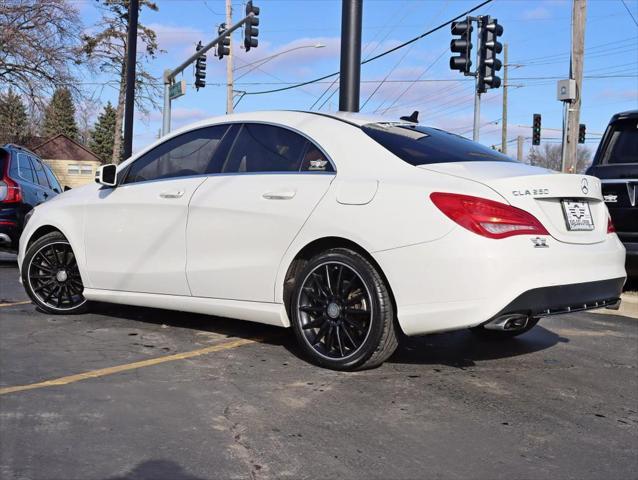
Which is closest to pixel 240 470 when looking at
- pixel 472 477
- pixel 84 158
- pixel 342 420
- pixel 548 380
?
pixel 342 420

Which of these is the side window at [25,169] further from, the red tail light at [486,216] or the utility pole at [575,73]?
the utility pole at [575,73]

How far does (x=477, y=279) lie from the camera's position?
11.4 feet

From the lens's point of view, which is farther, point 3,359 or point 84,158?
point 84,158

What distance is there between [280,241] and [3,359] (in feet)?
6.21

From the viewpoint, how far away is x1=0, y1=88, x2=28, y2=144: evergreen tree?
2757cm

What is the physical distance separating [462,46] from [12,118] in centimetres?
2271

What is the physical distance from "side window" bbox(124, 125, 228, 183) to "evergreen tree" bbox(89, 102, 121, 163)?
263 ft

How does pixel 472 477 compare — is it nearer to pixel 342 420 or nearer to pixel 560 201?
pixel 342 420

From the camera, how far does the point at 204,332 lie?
5.05 m

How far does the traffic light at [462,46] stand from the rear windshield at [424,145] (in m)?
10.1

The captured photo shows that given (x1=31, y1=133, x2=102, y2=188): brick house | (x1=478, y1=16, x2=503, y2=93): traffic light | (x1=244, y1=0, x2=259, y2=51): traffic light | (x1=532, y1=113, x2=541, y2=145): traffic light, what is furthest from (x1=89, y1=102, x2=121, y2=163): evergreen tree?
(x1=478, y1=16, x2=503, y2=93): traffic light

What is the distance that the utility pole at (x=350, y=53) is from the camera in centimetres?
915

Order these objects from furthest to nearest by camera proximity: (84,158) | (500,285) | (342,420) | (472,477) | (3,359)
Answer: (84,158), (3,359), (500,285), (342,420), (472,477)

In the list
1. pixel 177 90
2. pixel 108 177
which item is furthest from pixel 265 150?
pixel 177 90
